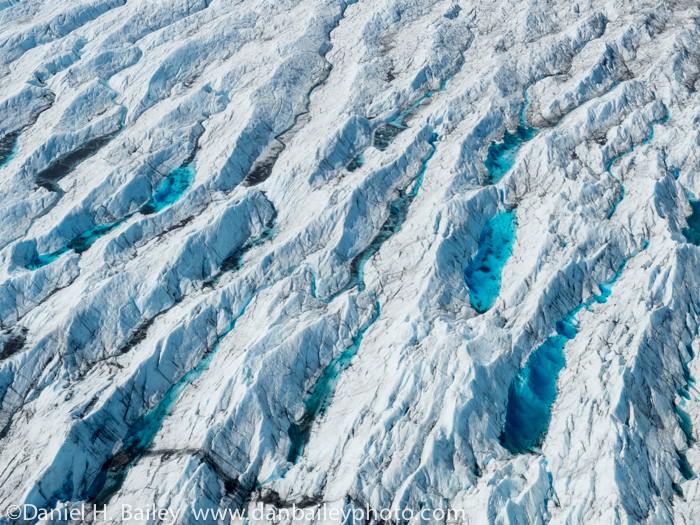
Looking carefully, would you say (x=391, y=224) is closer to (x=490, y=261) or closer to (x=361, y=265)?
(x=361, y=265)

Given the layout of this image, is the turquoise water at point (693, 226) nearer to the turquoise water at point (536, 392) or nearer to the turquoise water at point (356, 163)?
the turquoise water at point (536, 392)

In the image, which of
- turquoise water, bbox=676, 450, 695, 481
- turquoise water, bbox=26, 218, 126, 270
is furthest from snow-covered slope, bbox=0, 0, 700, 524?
turquoise water, bbox=26, 218, 126, 270

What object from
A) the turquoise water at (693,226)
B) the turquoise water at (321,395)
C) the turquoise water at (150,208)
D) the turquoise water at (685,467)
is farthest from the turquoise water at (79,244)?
the turquoise water at (693,226)

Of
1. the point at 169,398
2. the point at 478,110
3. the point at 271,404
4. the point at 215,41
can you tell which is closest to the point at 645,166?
the point at 478,110

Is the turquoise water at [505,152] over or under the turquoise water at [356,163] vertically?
under

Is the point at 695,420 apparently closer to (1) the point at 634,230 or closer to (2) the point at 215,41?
(1) the point at 634,230

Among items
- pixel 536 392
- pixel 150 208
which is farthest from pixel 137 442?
pixel 536 392
